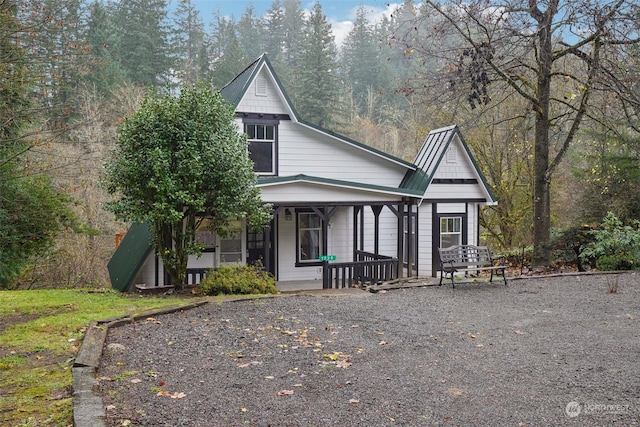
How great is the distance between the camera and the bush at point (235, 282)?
38.5 feet

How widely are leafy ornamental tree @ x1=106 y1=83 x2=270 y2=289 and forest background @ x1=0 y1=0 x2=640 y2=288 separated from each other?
3.93 ft

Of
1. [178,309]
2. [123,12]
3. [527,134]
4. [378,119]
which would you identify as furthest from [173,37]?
[178,309]

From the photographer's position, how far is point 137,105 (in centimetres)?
2836

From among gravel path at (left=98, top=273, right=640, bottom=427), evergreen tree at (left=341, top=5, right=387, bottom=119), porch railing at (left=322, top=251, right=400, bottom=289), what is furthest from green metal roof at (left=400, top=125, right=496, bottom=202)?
evergreen tree at (left=341, top=5, right=387, bottom=119)

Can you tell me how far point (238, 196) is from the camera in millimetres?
11992

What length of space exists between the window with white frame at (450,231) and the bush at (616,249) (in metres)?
3.76

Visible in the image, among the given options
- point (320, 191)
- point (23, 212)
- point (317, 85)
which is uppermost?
point (317, 85)

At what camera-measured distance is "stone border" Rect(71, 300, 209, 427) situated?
442 centimetres

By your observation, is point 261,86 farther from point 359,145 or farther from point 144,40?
point 144,40

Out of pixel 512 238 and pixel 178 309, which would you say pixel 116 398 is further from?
pixel 512 238

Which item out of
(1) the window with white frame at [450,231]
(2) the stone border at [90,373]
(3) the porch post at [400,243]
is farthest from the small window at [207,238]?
(1) the window with white frame at [450,231]

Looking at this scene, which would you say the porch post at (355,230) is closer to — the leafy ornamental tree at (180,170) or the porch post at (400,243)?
the porch post at (400,243)

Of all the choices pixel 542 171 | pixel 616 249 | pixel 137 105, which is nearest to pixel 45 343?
pixel 542 171

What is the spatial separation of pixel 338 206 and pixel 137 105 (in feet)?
56.2
